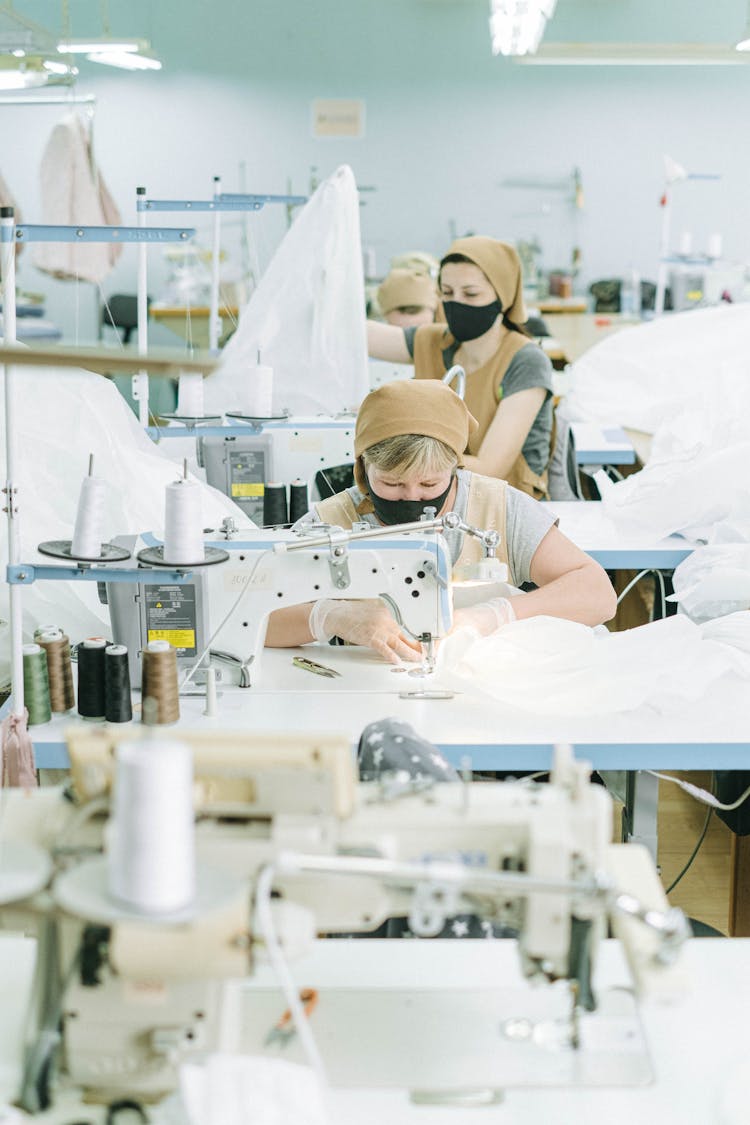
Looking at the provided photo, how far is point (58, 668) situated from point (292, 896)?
118cm

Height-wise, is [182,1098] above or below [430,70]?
below

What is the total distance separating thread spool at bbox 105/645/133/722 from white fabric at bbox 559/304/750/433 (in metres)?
3.26

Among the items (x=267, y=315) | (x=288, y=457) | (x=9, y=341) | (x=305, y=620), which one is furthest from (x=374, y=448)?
(x=267, y=315)

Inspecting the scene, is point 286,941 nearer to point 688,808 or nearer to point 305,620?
point 305,620

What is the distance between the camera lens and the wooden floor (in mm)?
3236

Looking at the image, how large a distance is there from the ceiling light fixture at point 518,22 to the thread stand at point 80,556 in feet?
14.8

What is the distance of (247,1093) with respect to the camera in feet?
4.14

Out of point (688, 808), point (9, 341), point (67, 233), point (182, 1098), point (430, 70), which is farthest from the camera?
point (430, 70)

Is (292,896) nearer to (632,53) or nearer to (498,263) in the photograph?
(498,263)

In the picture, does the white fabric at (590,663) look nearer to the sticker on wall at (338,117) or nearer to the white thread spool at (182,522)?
the white thread spool at (182,522)

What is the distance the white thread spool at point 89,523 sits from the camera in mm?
Answer: 2309

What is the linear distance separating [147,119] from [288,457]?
6769 millimetres

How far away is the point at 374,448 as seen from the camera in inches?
110

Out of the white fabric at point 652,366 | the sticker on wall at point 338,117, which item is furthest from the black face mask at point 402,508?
the sticker on wall at point 338,117
